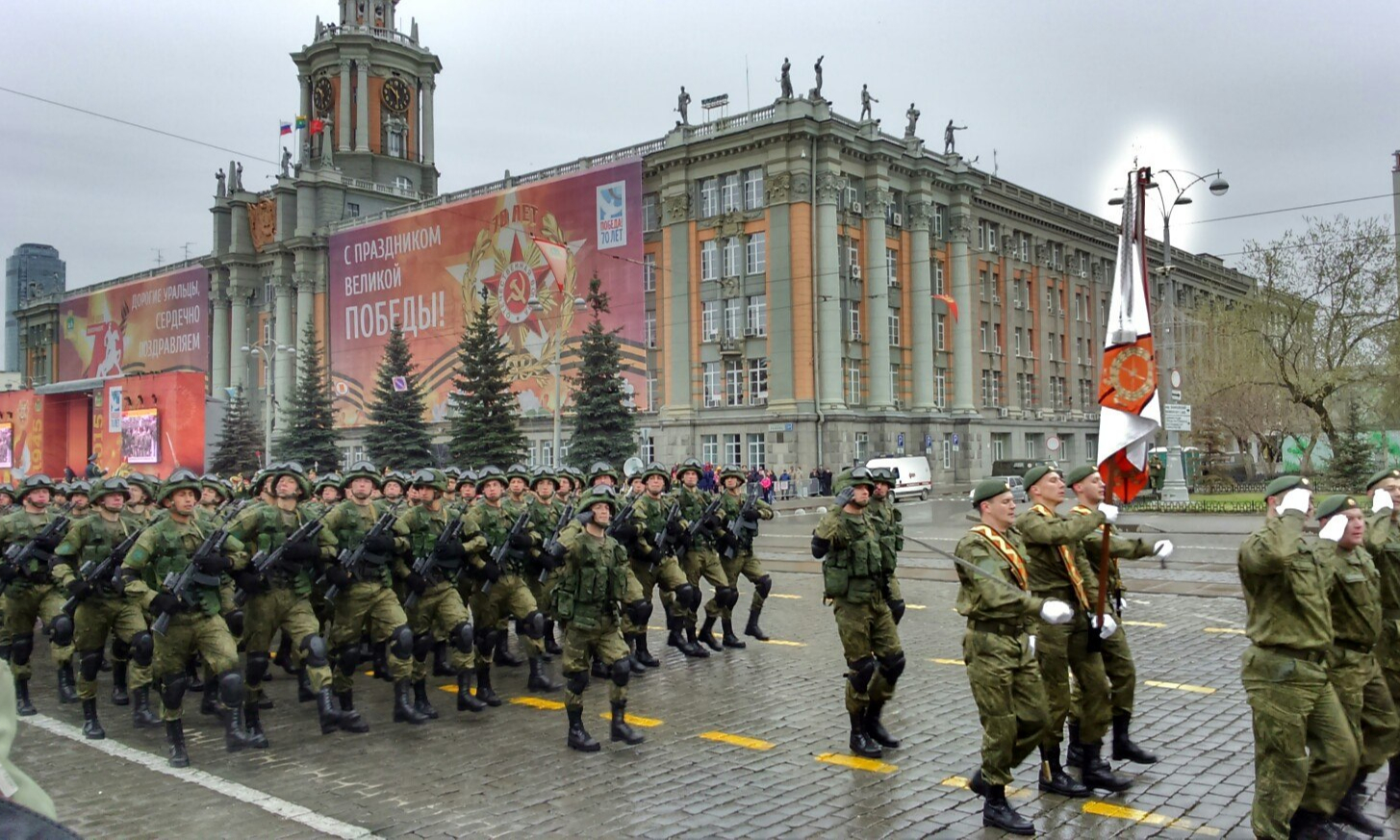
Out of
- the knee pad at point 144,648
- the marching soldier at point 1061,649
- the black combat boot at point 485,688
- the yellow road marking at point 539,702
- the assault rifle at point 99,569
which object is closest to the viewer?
the marching soldier at point 1061,649

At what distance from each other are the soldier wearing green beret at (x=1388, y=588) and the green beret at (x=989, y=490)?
2.13m

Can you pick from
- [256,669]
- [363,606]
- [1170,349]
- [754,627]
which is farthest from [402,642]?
[1170,349]

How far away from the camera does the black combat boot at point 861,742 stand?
7574 millimetres

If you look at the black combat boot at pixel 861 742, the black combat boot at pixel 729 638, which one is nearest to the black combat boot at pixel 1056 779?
the black combat boot at pixel 861 742

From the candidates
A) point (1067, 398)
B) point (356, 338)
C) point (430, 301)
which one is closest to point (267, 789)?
point (430, 301)

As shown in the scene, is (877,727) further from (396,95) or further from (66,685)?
(396,95)

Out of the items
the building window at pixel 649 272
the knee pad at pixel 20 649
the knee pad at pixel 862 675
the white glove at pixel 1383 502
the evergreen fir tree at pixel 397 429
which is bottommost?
the knee pad at pixel 20 649

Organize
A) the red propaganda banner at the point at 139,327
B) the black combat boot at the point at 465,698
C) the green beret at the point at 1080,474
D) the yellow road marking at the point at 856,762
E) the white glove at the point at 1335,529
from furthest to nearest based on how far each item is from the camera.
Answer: the red propaganda banner at the point at 139,327, the black combat boot at the point at 465,698, the yellow road marking at the point at 856,762, the green beret at the point at 1080,474, the white glove at the point at 1335,529

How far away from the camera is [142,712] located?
9477 millimetres

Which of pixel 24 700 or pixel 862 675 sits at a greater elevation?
pixel 862 675

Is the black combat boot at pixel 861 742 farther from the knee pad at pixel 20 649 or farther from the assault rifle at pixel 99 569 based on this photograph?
the knee pad at pixel 20 649

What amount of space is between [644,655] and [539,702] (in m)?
1.78

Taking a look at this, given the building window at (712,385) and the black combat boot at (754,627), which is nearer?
the black combat boot at (754,627)

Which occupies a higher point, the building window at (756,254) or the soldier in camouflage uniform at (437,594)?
the building window at (756,254)
